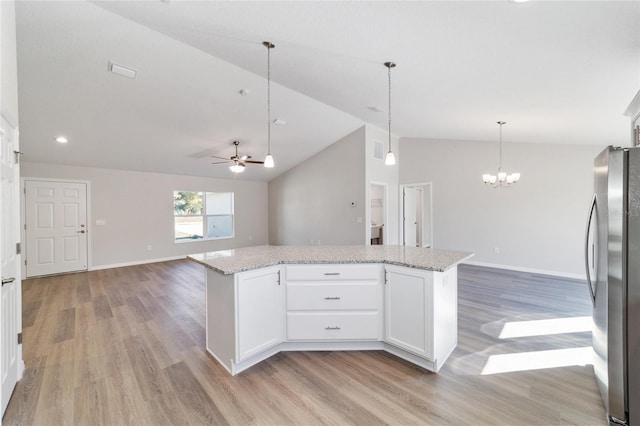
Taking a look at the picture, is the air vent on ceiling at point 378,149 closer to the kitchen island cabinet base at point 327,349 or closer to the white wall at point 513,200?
the white wall at point 513,200

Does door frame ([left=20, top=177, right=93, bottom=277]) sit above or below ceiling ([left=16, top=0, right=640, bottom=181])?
below

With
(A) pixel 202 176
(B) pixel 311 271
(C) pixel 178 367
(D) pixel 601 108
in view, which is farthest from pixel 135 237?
(D) pixel 601 108

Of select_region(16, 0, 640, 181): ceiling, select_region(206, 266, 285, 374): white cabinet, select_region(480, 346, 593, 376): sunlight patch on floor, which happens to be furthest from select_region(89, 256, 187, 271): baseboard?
select_region(480, 346, 593, 376): sunlight patch on floor

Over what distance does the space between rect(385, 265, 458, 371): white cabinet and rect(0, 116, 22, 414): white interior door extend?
106 inches

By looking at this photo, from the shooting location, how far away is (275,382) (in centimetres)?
213

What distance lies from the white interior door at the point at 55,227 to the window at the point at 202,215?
189 centimetres

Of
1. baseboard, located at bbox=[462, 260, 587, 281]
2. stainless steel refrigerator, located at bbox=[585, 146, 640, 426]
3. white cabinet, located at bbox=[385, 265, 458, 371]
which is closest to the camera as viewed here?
stainless steel refrigerator, located at bbox=[585, 146, 640, 426]

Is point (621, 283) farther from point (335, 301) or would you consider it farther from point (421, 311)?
point (335, 301)

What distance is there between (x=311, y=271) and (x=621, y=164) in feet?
7.16

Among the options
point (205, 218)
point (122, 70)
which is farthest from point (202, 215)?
point (122, 70)

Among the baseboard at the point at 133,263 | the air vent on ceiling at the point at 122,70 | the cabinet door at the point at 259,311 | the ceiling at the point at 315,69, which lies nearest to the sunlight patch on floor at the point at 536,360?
the cabinet door at the point at 259,311

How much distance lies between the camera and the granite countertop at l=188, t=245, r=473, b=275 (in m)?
2.22

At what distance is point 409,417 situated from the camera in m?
1.76

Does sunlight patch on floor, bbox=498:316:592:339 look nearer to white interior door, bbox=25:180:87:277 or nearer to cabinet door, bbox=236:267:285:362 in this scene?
cabinet door, bbox=236:267:285:362
